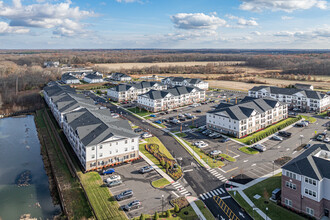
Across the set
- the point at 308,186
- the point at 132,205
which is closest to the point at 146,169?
the point at 132,205

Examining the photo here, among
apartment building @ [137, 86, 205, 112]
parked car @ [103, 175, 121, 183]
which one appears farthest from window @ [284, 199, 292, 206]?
apartment building @ [137, 86, 205, 112]

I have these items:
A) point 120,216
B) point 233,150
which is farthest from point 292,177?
point 120,216

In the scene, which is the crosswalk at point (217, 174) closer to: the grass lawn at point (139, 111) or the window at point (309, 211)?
the window at point (309, 211)

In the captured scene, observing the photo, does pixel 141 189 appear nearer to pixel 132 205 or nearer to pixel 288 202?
pixel 132 205

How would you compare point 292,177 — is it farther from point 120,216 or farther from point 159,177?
point 120,216

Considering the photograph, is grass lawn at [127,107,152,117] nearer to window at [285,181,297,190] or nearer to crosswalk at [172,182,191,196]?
crosswalk at [172,182,191,196]

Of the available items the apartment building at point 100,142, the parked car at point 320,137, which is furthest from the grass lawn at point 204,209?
the parked car at point 320,137
